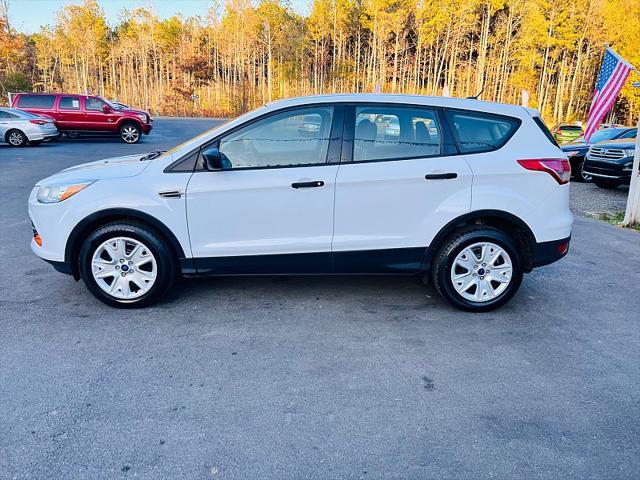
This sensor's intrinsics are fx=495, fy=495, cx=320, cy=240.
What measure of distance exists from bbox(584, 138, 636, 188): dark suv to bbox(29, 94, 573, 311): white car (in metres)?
8.66

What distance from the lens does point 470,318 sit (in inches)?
165

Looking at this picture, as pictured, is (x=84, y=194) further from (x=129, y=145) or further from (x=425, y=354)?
(x=129, y=145)

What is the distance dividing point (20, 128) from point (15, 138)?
47 centimetres

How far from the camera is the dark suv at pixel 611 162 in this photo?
37.1 feet

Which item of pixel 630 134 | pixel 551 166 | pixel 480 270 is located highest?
pixel 630 134

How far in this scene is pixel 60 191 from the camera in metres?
4.09

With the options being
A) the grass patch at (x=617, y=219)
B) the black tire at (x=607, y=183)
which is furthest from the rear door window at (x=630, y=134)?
the grass patch at (x=617, y=219)

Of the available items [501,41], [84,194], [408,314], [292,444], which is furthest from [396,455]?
[501,41]

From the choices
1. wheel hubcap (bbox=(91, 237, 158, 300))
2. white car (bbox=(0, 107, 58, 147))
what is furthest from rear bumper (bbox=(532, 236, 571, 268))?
white car (bbox=(0, 107, 58, 147))

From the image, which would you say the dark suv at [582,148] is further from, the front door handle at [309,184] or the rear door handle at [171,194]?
the rear door handle at [171,194]

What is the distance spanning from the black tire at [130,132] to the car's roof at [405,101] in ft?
62.0

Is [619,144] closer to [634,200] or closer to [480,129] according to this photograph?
[634,200]

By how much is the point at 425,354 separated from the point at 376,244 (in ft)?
3.40

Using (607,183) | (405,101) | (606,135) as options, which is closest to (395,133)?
(405,101)
